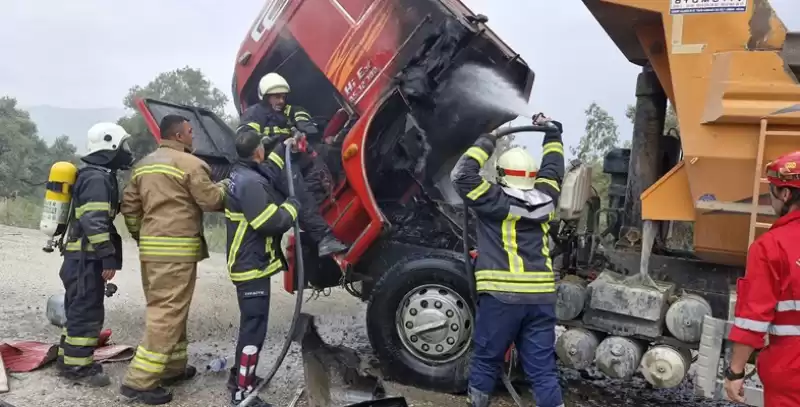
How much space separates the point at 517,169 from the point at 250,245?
1.57 metres

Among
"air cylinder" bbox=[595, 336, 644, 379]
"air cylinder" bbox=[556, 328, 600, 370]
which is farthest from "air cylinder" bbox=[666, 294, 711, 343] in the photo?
"air cylinder" bbox=[556, 328, 600, 370]

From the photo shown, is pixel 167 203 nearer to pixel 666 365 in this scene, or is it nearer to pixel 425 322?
pixel 425 322

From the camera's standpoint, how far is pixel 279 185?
393cm

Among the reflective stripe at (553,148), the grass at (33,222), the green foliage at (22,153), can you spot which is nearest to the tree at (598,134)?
the grass at (33,222)

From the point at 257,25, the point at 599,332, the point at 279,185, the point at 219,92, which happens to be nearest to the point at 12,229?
the point at 257,25

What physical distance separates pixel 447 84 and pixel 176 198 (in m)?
2.00

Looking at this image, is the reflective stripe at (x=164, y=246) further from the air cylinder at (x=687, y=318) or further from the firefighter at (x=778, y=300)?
the firefighter at (x=778, y=300)

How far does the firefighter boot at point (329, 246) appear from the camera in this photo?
4.30m

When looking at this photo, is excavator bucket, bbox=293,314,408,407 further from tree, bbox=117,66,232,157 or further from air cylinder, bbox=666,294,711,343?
tree, bbox=117,66,232,157

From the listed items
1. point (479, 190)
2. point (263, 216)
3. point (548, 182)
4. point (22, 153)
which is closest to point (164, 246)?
point (263, 216)

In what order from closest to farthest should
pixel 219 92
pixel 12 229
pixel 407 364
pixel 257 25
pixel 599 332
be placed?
pixel 599 332 < pixel 407 364 < pixel 257 25 < pixel 12 229 < pixel 219 92

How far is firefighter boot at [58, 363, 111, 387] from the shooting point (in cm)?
395

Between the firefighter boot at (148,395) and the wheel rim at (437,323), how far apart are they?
1.48 m

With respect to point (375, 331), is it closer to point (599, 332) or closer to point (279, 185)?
point (279, 185)
